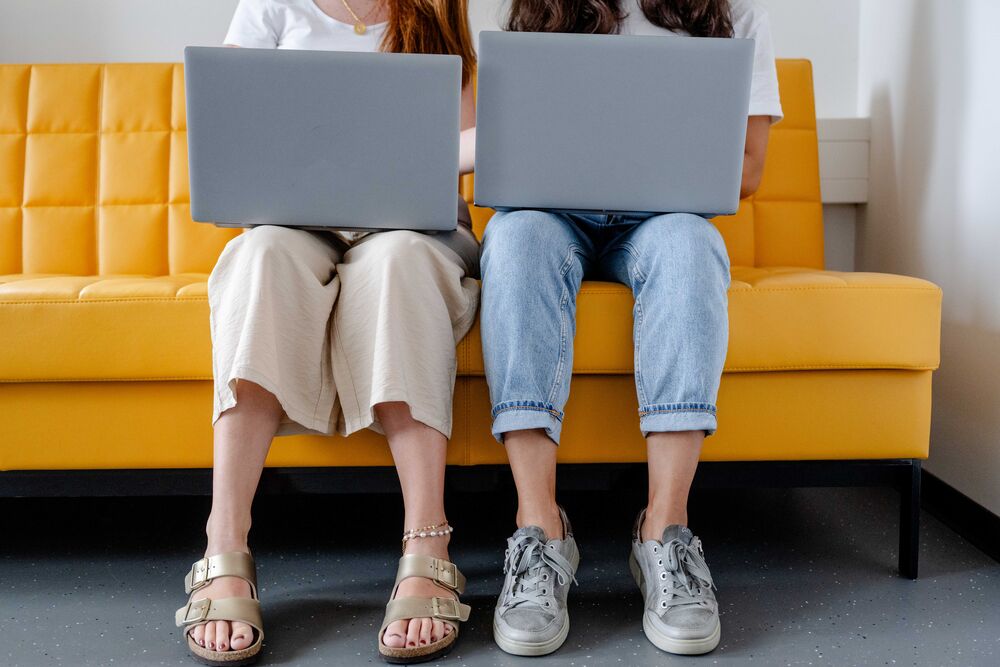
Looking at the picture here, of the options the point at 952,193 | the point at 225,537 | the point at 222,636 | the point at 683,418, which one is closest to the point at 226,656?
the point at 222,636

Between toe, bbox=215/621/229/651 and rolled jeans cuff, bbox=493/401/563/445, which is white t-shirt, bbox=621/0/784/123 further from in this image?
toe, bbox=215/621/229/651

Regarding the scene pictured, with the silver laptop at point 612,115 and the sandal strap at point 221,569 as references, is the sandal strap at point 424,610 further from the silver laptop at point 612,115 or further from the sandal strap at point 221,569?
the silver laptop at point 612,115

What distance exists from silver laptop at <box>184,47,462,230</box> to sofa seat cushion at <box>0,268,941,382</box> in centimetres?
20

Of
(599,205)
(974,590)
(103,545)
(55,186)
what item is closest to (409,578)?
(599,205)

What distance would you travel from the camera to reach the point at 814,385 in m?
1.13

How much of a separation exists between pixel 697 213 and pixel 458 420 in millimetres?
397

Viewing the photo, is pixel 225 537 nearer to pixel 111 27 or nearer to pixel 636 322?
pixel 636 322

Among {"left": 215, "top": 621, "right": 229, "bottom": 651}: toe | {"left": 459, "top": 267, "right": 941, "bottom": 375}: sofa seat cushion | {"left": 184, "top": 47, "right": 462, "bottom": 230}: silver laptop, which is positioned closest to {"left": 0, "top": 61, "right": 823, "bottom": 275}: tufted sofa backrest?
{"left": 459, "top": 267, "right": 941, "bottom": 375}: sofa seat cushion

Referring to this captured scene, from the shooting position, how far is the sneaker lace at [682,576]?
954mm

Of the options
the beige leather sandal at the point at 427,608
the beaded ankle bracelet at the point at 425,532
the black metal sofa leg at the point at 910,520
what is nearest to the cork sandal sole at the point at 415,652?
the beige leather sandal at the point at 427,608

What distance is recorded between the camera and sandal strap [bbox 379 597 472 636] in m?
0.93

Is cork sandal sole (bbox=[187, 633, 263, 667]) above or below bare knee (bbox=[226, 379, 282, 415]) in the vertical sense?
below

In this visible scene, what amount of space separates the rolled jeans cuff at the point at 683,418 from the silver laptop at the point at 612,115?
9.7 inches

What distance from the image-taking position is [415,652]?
907mm
